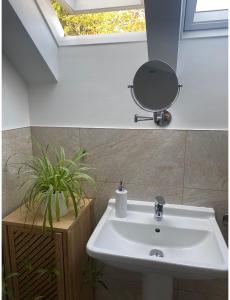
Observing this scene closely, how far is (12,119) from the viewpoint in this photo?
1.34 m

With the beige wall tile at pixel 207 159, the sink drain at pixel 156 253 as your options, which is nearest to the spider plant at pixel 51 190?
the sink drain at pixel 156 253

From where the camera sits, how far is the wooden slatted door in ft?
3.88

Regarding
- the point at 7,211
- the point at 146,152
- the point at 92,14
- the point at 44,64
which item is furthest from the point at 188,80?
the point at 7,211

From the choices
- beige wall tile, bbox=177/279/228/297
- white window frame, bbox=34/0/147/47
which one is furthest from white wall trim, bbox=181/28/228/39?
beige wall tile, bbox=177/279/228/297

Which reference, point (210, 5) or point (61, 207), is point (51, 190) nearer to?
point (61, 207)

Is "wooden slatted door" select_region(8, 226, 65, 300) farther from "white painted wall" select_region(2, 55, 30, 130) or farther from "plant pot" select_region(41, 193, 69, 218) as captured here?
"white painted wall" select_region(2, 55, 30, 130)

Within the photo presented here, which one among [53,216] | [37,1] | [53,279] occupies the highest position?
[37,1]

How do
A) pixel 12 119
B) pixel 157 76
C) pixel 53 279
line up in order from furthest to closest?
pixel 12 119, pixel 53 279, pixel 157 76

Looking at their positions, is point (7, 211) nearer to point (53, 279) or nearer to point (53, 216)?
point (53, 216)

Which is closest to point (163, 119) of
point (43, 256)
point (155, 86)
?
point (155, 86)

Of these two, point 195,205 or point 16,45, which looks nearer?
point 16,45

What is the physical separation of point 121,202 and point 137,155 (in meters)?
0.30

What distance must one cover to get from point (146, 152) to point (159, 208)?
1.09 ft

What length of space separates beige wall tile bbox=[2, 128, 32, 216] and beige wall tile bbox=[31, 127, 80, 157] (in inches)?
3.2
